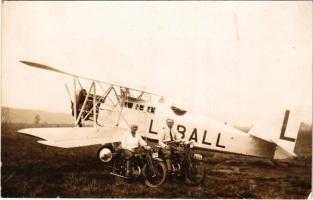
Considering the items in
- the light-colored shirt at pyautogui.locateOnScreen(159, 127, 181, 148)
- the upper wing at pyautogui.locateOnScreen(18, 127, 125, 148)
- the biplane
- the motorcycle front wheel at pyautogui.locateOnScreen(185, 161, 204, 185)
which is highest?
the biplane

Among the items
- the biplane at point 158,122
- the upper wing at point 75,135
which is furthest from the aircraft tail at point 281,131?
the upper wing at point 75,135

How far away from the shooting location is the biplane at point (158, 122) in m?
4.49

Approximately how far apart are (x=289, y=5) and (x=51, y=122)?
3.46m

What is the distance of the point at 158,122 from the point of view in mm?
4535

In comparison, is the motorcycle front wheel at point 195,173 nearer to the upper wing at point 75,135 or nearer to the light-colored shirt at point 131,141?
the light-colored shirt at point 131,141

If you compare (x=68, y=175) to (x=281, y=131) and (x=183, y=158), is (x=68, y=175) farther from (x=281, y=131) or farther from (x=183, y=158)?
(x=281, y=131)

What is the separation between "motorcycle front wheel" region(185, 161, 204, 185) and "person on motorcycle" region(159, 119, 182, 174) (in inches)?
8.7

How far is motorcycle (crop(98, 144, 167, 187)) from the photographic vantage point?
4344 millimetres

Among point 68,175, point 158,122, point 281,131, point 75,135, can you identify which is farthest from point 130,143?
point 281,131

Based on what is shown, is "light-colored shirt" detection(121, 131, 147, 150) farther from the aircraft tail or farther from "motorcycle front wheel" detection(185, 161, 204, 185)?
the aircraft tail

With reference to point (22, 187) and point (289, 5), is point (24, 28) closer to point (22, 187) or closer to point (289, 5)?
point (22, 187)

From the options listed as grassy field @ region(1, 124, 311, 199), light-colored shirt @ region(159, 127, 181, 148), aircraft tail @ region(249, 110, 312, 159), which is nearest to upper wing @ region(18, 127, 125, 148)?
grassy field @ region(1, 124, 311, 199)

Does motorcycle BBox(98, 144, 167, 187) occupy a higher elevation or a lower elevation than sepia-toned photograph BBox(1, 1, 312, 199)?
lower

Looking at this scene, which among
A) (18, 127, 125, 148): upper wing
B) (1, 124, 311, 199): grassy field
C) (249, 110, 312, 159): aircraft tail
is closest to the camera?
(18, 127, 125, 148): upper wing
